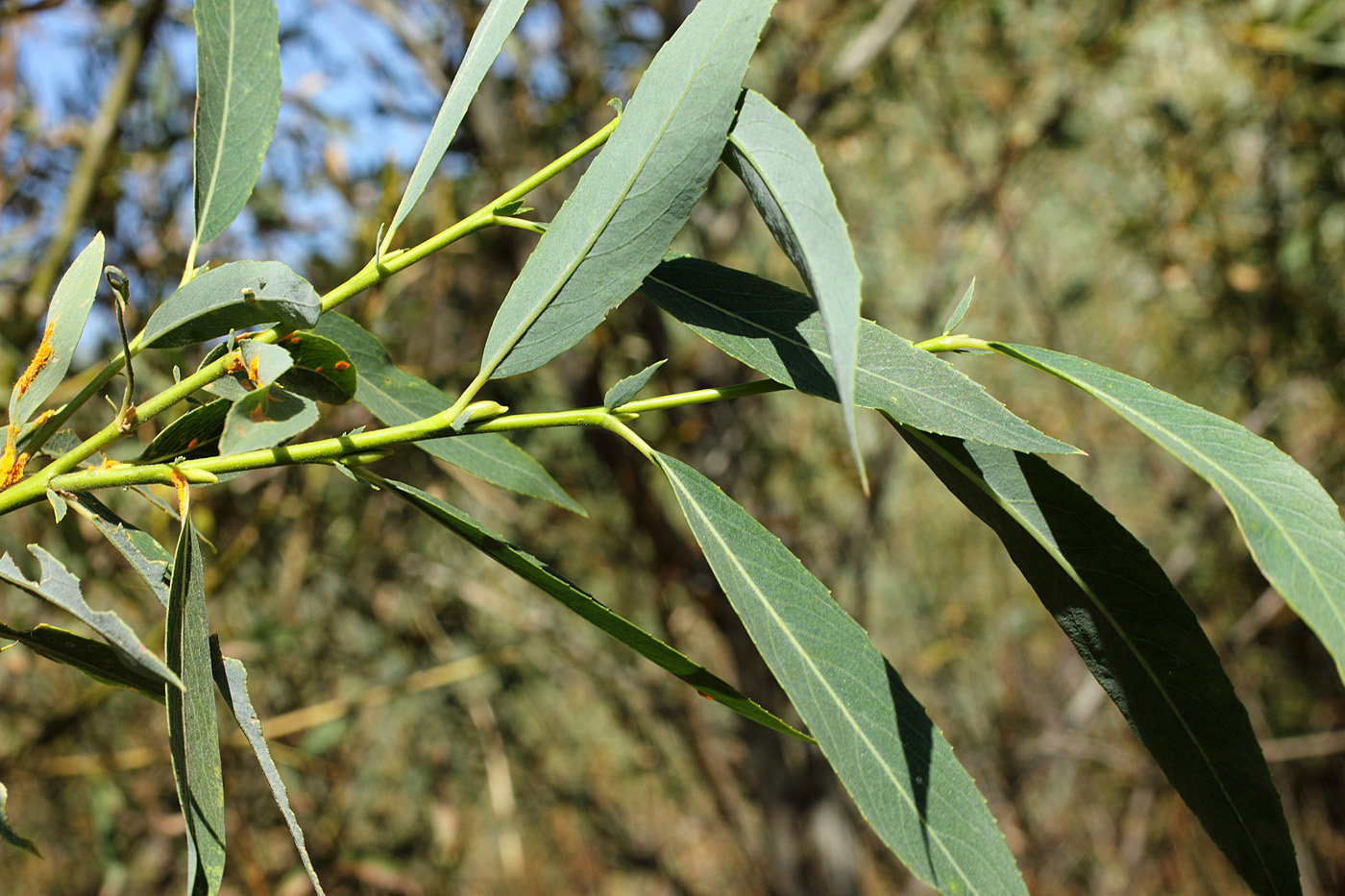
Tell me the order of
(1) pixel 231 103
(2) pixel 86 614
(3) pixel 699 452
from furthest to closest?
(3) pixel 699 452
(1) pixel 231 103
(2) pixel 86 614

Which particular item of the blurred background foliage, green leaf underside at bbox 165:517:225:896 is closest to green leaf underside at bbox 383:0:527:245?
green leaf underside at bbox 165:517:225:896

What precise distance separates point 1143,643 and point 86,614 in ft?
1.33

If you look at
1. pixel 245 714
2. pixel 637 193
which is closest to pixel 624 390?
pixel 637 193

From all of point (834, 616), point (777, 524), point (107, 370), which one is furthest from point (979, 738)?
point (107, 370)

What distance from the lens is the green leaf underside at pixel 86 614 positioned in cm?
31

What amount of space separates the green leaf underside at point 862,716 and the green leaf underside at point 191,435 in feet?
0.61

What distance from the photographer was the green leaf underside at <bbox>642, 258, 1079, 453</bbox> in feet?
1.18

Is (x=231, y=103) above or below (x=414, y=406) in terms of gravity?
above

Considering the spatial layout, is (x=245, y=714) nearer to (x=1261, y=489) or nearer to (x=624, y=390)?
(x=624, y=390)

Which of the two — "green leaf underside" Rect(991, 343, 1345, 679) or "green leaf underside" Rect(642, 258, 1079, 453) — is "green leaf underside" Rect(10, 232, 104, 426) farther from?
"green leaf underside" Rect(991, 343, 1345, 679)

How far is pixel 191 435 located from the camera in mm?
376

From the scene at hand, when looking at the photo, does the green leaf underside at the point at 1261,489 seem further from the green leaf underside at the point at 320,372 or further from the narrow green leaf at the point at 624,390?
the green leaf underside at the point at 320,372

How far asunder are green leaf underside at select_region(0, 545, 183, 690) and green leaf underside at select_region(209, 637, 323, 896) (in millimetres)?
41

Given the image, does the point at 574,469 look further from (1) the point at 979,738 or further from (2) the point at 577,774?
(1) the point at 979,738
